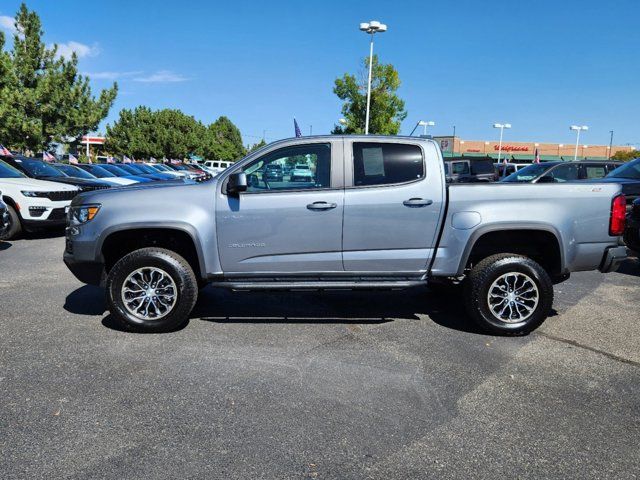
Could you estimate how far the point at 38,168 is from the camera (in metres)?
12.6

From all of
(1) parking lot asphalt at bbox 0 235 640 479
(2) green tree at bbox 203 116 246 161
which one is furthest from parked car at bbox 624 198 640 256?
(2) green tree at bbox 203 116 246 161

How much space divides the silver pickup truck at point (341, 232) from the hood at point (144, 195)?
0.01m

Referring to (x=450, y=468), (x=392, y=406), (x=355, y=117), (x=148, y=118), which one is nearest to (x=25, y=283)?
(x=392, y=406)

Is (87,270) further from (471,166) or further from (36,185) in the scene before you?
(471,166)

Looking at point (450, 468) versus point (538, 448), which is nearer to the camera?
point (450, 468)

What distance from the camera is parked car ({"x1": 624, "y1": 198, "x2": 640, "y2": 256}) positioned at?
728 centimetres

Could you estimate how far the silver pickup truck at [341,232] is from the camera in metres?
4.74

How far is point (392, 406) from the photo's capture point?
342 cm

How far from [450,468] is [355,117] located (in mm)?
29318

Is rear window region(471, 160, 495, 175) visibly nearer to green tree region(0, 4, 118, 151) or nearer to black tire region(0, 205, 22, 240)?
black tire region(0, 205, 22, 240)

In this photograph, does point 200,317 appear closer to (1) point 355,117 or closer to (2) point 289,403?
(2) point 289,403

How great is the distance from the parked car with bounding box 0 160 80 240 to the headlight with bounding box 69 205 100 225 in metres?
5.92

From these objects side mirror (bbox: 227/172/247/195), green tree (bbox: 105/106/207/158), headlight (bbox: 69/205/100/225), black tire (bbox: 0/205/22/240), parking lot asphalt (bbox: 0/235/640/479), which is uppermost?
green tree (bbox: 105/106/207/158)

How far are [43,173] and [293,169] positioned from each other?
10064 mm
